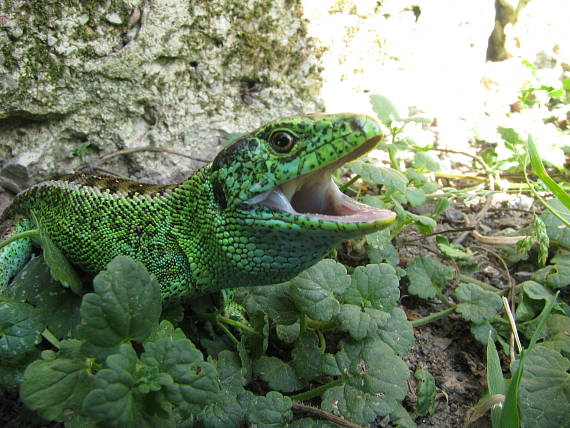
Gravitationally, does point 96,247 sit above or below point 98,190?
below

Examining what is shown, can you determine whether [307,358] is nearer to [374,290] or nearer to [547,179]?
[374,290]

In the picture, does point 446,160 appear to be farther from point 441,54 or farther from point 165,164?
point 165,164

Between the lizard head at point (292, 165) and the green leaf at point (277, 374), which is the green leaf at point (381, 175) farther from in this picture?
the green leaf at point (277, 374)

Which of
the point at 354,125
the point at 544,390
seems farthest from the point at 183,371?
the point at 544,390

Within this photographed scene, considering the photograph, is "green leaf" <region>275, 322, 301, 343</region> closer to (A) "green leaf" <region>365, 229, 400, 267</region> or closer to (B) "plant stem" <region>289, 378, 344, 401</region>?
(B) "plant stem" <region>289, 378, 344, 401</region>

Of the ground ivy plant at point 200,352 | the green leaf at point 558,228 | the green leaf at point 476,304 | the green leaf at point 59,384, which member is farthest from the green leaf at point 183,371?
the green leaf at point 558,228

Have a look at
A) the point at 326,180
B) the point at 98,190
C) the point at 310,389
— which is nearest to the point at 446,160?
the point at 326,180
